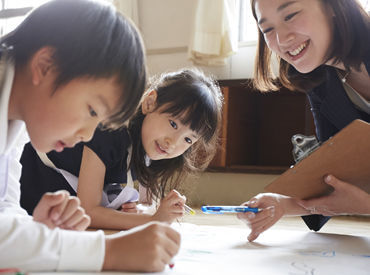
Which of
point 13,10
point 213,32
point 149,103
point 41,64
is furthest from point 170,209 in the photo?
point 13,10

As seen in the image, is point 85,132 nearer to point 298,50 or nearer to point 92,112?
point 92,112

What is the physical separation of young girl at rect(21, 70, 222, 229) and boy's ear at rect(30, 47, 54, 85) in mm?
533

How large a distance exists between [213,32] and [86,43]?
2.06 meters

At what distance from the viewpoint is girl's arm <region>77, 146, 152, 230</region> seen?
3.78ft

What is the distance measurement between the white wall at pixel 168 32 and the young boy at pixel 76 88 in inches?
84.4

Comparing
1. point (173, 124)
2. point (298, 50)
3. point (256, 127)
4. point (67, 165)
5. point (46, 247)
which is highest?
point (298, 50)

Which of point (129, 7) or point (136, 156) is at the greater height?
point (129, 7)

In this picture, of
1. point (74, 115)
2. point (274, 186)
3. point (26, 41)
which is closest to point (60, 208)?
point (74, 115)

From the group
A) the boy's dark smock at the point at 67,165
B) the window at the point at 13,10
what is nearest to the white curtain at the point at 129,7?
the window at the point at 13,10

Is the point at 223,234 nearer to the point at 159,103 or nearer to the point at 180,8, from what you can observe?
the point at 159,103

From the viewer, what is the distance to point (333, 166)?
3.00ft

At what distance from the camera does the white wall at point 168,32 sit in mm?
2887

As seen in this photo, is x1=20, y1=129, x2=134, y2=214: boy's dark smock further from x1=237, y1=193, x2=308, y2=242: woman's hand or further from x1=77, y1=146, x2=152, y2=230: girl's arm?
x1=237, y1=193, x2=308, y2=242: woman's hand

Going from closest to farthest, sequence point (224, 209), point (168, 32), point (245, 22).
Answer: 1. point (224, 209)
2. point (245, 22)
3. point (168, 32)
